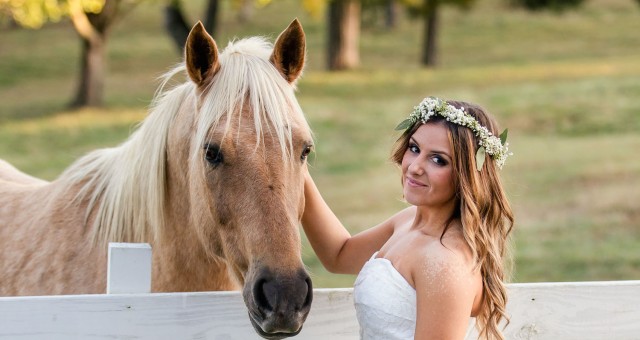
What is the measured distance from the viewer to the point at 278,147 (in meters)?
3.11

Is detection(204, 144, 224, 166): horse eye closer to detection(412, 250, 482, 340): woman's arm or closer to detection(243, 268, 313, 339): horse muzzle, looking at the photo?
detection(243, 268, 313, 339): horse muzzle

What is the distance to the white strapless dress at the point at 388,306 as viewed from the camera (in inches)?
114

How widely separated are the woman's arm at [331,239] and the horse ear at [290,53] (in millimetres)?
417

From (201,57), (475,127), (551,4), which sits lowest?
(475,127)

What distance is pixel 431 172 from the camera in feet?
9.59

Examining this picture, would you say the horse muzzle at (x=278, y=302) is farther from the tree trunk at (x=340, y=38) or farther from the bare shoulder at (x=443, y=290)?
the tree trunk at (x=340, y=38)

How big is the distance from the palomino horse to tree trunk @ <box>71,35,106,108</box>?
17141mm

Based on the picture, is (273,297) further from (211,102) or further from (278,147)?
(211,102)

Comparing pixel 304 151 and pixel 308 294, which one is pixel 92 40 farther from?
pixel 308 294

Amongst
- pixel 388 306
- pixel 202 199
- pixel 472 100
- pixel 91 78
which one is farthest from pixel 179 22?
pixel 388 306

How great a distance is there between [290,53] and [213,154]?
1.81 feet

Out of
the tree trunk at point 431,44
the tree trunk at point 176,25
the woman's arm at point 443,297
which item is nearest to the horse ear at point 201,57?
the woman's arm at point 443,297

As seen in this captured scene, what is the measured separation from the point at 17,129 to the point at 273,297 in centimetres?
1760

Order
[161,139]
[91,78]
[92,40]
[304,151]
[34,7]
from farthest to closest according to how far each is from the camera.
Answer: [91,78] < [92,40] < [34,7] < [161,139] < [304,151]
